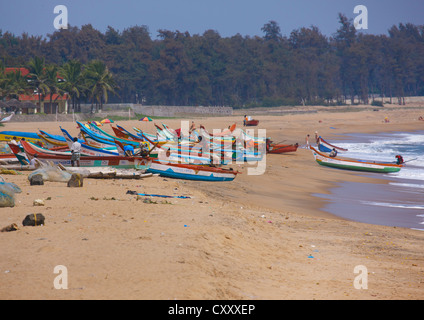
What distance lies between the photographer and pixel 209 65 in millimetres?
108250

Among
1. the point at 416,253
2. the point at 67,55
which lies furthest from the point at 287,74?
the point at 416,253

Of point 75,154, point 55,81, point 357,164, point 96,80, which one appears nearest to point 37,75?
point 55,81

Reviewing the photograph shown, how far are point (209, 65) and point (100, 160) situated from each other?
92342 mm

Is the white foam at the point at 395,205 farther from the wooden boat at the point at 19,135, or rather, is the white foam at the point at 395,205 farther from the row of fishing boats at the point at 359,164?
the wooden boat at the point at 19,135

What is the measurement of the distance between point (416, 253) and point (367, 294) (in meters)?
3.57

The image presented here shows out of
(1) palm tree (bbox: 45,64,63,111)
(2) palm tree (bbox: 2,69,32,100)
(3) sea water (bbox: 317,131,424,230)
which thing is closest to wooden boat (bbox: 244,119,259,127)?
(3) sea water (bbox: 317,131,424,230)

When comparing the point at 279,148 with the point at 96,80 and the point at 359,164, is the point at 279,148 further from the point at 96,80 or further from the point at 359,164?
the point at 96,80

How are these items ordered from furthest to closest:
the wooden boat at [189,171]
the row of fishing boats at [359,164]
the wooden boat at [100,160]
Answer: the row of fishing boats at [359,164] → the wooden boat at [189,171] → the wooden boat at [100,160]

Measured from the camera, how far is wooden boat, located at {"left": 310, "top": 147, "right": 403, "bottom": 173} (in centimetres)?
2642

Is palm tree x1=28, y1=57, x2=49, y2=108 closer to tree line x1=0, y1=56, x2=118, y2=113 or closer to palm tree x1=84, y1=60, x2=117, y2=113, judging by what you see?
tree line x1=0, y1=56, x2=118, y2=113

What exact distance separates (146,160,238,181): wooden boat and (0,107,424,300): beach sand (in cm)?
297

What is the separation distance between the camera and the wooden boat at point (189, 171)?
737 inches

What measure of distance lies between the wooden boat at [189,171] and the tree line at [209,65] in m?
68.7

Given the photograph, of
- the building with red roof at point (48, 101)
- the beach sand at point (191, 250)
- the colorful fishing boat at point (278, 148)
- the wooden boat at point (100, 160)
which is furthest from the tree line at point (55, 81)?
the beach sand at point (191, 250)
